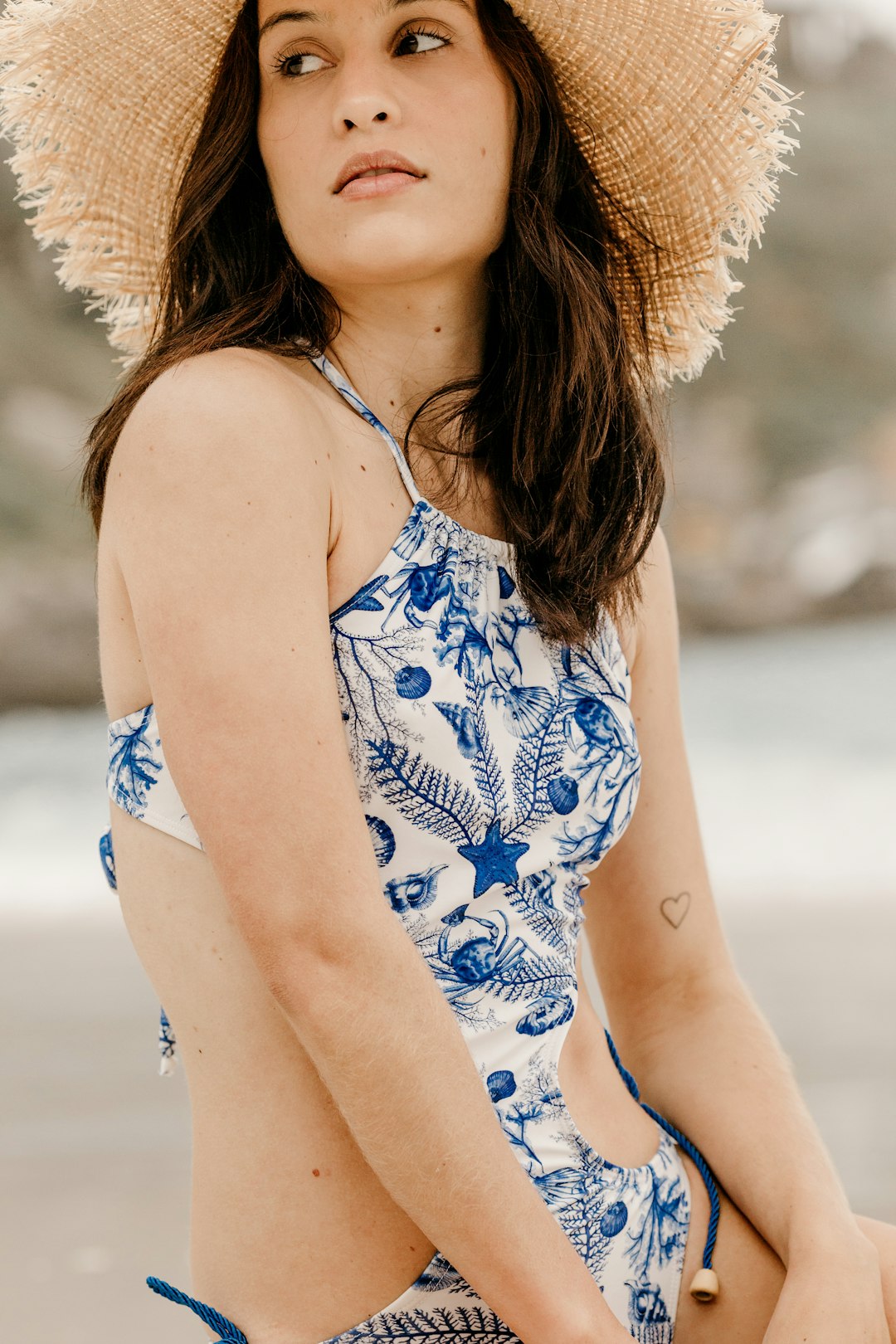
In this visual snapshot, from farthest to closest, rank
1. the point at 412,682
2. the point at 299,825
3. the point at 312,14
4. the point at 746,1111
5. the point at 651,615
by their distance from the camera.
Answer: the point at 651,615 → the point at 746,1111 → the point at 312,14 → the point at 412,682 → the point at 299,825

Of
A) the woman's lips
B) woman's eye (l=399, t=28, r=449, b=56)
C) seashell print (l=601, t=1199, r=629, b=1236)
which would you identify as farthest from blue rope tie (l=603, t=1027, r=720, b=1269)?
woman's eye (l=399, t=28, r=449, b=56)

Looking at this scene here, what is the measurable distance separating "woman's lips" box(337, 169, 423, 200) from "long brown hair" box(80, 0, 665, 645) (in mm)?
138

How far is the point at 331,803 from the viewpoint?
1.17 metres

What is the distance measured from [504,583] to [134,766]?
0.40 metres

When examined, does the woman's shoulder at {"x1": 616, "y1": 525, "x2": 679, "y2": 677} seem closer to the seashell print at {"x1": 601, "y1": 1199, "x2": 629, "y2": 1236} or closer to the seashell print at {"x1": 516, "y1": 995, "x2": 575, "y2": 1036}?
the seashell print at {"x1": 516, "y1": 995, "x2": 575, "y2": 1036}

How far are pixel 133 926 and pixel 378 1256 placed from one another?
0.37 meters

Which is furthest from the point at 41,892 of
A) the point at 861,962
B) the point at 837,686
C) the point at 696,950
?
the point at 837,686

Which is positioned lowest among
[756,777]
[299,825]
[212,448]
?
[756,777]

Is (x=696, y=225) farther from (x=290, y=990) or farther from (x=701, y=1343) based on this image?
(x=701, y=1343)

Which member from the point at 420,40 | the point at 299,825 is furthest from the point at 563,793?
the point at 420,40

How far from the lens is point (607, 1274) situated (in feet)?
4.41

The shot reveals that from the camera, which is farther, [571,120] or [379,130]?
[571,120]

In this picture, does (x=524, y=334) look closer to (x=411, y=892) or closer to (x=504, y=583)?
(x=504, y=583)

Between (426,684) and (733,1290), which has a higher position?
(426,684)
